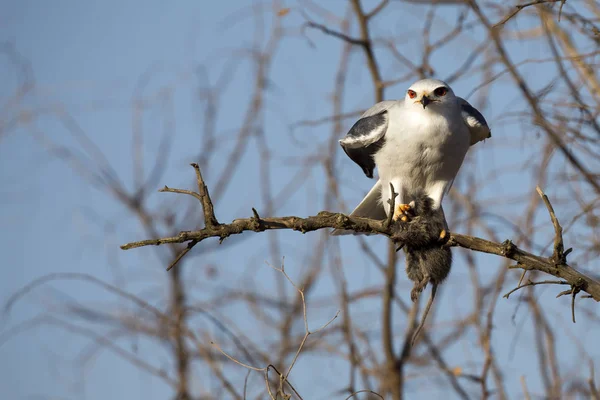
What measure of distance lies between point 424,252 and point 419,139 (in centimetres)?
67

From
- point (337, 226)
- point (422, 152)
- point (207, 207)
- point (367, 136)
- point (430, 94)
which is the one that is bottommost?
point (207, 207)

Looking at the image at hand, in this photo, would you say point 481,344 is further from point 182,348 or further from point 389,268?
point 182,348

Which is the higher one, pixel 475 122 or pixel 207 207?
pixel 475 122

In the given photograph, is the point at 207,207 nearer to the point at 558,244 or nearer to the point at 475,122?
the point at 558,244

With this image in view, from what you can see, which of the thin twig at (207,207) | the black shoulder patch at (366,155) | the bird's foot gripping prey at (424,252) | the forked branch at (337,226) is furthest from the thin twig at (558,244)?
the black shoulder patch at (366,155)

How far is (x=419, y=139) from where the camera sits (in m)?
4.32

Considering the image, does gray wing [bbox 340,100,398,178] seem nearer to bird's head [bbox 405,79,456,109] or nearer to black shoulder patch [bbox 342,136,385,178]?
black shoulder patch [bbox 342,136,385,178]

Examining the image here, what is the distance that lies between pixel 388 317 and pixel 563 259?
11.7 ft

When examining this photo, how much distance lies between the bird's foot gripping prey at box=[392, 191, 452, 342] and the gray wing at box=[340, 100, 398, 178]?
0.56m

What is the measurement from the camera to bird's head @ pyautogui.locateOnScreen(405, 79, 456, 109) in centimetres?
436

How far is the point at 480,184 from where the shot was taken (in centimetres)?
592

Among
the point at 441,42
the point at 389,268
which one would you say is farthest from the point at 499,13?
the point at 389,268

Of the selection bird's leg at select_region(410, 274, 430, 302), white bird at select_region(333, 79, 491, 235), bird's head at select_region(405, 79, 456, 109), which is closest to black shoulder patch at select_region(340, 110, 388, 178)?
white bird at select_region(333, 79, 491, 235)

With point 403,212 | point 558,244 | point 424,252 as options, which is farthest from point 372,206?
point 558,244
